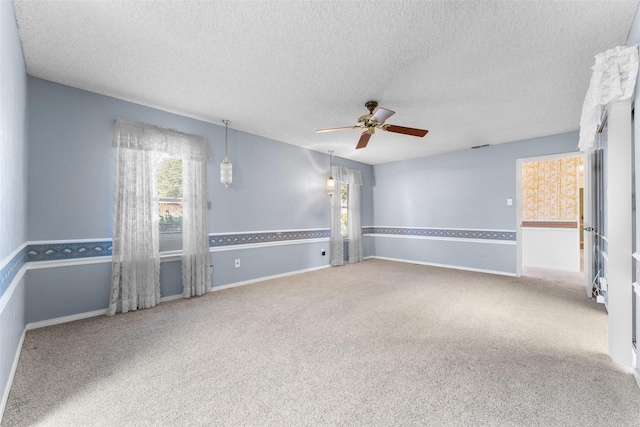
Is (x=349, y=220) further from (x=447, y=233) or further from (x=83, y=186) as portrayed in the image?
(x=83, y=186)

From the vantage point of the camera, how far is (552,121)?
3973 millimetres

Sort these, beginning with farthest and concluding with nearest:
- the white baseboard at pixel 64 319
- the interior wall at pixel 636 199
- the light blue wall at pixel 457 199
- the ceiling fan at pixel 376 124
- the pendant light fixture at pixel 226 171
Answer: the light blue wall at pixel 457 199, the pendant light fixture at pixel 226 171, the ceiling fan at pixel 376 124, the white baseboard at pixel 64 319, the interior wall at pixel 636 199

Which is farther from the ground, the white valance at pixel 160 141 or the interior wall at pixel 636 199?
the white valance at pixel 160 141

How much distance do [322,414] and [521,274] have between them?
5.01 metres

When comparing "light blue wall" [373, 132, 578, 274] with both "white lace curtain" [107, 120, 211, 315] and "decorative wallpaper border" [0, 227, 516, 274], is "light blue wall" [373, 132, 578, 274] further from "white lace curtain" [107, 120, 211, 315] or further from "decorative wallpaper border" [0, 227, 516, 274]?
"white lace curtain" [107, 120, 211, 315]

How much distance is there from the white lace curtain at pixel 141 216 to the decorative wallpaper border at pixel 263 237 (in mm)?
433

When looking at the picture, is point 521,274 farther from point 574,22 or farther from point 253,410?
point 253,410

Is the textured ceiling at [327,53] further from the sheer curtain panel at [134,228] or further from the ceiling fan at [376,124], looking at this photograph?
the sheer curtain panel at [134,228]

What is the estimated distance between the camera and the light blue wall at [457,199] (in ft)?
16.6

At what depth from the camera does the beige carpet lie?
1.55m

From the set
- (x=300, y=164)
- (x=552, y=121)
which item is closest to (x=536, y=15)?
Answer: (x=552, y=121)

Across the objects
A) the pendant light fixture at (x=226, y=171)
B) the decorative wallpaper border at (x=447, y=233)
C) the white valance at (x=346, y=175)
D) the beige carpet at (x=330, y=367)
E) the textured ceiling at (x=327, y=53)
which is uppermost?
the textured ceiling at (x=327, y=53)

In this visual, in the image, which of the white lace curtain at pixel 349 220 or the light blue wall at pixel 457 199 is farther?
the white lace curtain at pixel 349 220

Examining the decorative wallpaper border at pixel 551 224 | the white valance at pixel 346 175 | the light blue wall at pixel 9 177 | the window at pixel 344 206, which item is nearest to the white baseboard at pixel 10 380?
the light blue wall at pixel 9 177
